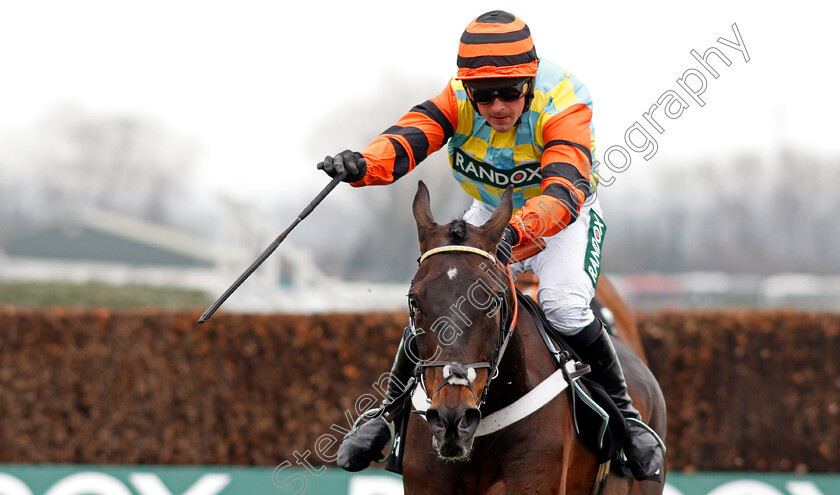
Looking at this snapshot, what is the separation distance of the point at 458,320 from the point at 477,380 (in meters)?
0.20

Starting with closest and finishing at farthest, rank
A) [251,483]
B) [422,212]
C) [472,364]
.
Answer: [472,364] → [422,212] → [251,483]

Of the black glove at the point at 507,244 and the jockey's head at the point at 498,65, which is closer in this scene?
the black glove at the point at 507,244

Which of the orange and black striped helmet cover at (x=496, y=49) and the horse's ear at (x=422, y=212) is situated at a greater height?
the orange and black striped helmet cover at (x=496, y=49)

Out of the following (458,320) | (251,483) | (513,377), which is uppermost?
(458,320)

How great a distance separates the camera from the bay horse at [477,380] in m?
2.94

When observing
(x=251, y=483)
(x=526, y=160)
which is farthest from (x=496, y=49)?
(x=251, y=483)

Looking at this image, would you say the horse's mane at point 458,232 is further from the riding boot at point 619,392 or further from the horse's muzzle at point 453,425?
the riding boot at point 619,392

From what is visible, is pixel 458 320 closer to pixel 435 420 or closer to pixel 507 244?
pixel 435 420

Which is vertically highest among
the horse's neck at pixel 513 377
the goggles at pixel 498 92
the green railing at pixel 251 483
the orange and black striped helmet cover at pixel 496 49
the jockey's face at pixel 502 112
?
the orange and black striped helmet cover at pixel 496 49

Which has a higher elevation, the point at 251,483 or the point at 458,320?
the point at 458,320

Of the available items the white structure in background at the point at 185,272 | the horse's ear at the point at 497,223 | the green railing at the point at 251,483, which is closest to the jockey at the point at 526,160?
the horse's ear at the point at 497,223

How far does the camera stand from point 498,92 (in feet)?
12.4

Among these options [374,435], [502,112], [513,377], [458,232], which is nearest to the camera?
[458,232]

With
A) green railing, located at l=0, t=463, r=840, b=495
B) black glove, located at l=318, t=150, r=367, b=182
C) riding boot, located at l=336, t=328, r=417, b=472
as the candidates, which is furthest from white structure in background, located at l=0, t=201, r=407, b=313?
black glove, located at l=318, t=150, r=367, b=182
